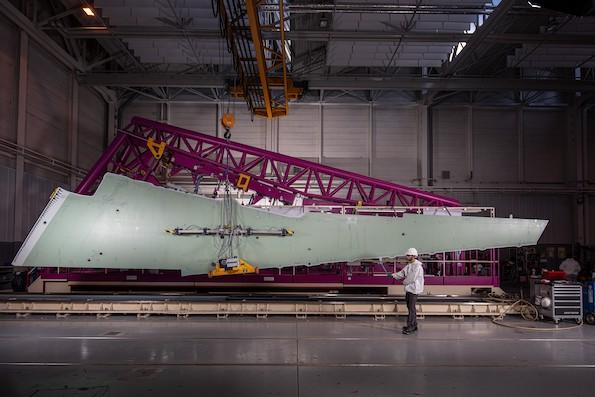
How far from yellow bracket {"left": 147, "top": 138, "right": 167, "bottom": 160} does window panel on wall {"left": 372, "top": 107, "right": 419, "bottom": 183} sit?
37.8ft

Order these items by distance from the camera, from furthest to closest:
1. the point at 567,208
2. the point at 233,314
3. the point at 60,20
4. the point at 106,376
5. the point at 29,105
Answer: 1. the point at 567,208
2. the point at 60,20
3. the point at 29,105
4. the point at 233,314
5. the point at 106,376

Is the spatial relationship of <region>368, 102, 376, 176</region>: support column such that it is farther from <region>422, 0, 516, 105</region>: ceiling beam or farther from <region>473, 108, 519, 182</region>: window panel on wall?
<region>473, 108, 519, 182</region>: window panel on wall

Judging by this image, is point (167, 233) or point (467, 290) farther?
point (467, 290)

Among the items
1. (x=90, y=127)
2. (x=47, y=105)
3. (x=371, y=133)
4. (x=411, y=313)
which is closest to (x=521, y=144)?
(x=371, y=133)

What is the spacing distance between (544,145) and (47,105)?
21.7 m

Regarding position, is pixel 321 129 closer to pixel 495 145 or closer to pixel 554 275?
pixel 495 145

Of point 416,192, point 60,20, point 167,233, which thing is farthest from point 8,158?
point 416,192

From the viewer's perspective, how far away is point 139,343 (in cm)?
742

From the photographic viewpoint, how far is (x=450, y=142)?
70.2ft

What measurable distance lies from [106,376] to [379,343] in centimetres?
427

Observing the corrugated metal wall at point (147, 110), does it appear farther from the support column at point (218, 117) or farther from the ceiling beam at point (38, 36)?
the ceiling beam at point (38, 36)

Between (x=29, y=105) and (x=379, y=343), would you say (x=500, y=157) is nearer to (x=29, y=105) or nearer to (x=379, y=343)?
(x=379, y=343)

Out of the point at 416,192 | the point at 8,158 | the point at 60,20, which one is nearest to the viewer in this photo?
the point at 416,192

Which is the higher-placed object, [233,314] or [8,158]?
[8,158]
